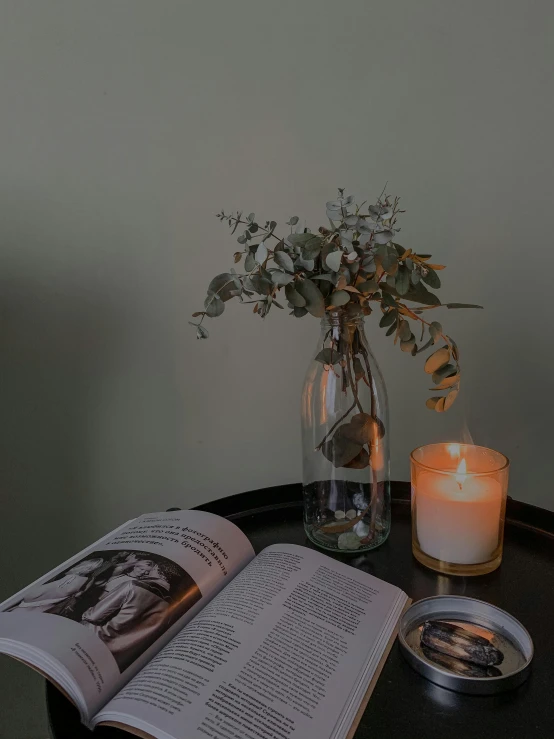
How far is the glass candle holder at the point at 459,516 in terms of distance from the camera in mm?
621

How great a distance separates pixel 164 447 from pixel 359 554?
0.40 meters

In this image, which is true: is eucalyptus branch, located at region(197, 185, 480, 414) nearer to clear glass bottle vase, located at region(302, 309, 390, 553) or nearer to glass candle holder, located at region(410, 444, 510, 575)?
clear glass bottle vase, located at region(302, 309, 390, 553)

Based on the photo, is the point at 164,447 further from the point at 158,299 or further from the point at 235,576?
the point at 235,576

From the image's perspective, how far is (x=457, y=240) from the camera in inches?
34.9

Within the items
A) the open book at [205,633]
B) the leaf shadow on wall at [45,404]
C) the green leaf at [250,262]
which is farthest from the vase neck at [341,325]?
the leaf shadow on wall at [45,404]

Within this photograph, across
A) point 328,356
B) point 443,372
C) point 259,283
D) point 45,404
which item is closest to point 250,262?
point 259,283

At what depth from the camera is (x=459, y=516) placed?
622mm

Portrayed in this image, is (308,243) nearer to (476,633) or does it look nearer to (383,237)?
(383,237)

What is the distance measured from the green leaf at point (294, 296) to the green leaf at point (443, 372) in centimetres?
17

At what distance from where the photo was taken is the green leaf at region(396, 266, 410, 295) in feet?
1.92

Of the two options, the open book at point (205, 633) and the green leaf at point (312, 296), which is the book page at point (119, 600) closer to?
the open book at point (205, 633)

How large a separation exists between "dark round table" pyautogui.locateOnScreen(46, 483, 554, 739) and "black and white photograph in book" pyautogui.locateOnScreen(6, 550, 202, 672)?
6 centimetres

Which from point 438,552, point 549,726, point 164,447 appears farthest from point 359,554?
point 164,447

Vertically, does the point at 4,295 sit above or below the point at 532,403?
above
